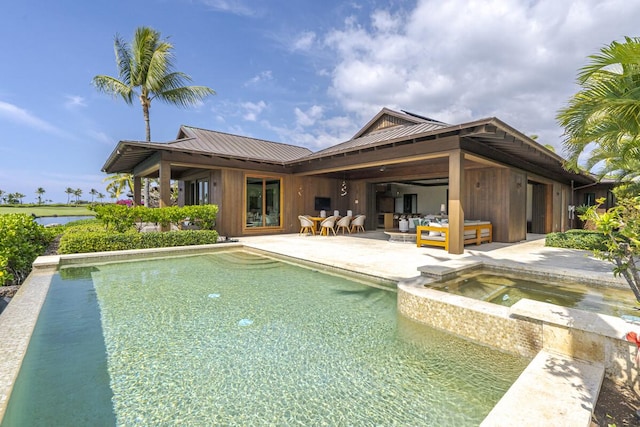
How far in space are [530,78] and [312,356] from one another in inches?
625

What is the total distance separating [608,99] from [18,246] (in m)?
10.1

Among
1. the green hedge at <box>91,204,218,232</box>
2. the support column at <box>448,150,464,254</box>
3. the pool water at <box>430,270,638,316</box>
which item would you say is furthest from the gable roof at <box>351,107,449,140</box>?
the pool water at <box>430,270,638,316</box>

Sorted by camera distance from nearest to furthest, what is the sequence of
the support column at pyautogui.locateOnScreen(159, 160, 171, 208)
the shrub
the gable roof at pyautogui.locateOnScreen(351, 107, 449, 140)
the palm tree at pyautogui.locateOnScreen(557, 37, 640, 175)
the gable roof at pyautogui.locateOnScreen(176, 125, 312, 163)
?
1. the palm tree at pyautogui.locateOnScreen(557, 37, 640, 175)
2. the shrub
3. the support column at pyautogui.locateOnScreen(159, 160, 171, 208)
4. the gable roof at pyautogui.locateOnScreen(176, 125, 312, 163)
5. the gable roof at pyautogui.locateOnScreen(351, 107, 449, 140)

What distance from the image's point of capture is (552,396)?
A: 6.34 feet

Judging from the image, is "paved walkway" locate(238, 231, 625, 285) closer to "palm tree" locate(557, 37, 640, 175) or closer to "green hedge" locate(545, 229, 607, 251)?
"green hedge" locate(545, 229, 607, 251)

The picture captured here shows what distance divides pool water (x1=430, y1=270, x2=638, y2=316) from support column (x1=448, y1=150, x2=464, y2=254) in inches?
91.9

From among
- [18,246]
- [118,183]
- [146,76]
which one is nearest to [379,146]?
[18,246]

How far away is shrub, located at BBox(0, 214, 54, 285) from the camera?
18.3 feet

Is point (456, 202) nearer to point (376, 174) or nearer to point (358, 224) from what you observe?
point (358, 224)

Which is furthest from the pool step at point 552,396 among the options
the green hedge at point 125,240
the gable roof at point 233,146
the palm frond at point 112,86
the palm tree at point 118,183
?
the palm tree at point 118,183

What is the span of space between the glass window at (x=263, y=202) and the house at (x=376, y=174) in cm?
4

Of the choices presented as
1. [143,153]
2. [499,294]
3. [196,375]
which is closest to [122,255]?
[143,153]

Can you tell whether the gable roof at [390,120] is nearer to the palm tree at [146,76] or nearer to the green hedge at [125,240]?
the palm tree at [146,76]

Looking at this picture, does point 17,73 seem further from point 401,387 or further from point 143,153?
point 401,387
